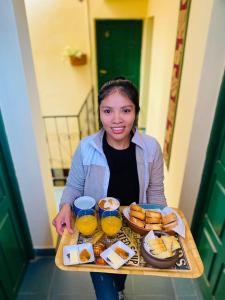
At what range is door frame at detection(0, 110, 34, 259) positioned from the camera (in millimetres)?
1484

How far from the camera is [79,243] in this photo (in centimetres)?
97

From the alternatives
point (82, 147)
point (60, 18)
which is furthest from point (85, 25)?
point (82, 147)

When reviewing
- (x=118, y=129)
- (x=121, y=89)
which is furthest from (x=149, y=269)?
(x=121, y=89)

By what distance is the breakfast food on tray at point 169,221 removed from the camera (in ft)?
3.27

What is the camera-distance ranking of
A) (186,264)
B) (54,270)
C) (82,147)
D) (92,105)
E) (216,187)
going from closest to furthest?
(186,264), (82,147), (216,187), (54,270), (92,105)

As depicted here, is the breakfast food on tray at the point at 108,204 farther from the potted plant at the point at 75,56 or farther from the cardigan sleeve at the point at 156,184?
the potted plant at the point at 75,56

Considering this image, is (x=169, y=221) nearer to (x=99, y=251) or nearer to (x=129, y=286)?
(x=99, y=251)

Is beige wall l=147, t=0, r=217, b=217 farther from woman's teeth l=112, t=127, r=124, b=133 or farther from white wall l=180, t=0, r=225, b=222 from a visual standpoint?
woman's teeth l=112, t=127, r=124, b=133

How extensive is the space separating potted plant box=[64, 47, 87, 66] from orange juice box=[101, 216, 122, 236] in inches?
160

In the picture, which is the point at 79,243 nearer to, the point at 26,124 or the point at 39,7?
the point at 26,124

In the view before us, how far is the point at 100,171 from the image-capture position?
1.17 metres

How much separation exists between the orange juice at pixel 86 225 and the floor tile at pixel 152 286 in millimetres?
1105

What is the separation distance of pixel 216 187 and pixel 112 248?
3.09 ft

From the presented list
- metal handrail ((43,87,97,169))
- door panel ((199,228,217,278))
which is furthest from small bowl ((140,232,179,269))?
metal handrail ((43,87,97,169))
